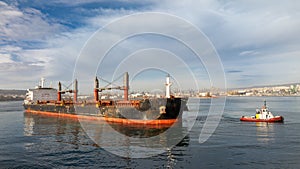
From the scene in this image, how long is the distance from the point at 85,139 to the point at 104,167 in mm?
11474

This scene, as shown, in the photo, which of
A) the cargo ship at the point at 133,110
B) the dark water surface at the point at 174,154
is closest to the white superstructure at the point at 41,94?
the cargo ship at the point at 133,110

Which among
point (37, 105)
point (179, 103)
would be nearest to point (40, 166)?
point (179, 103)

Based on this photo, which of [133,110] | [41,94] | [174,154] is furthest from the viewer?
[41,94]

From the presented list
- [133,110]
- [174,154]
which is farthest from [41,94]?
[174,154]

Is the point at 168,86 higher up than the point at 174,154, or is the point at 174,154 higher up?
the point at 168,86

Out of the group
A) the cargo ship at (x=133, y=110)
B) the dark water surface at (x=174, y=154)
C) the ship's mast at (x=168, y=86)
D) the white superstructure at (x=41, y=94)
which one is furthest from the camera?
the white superstructure at (x=41, y=94)

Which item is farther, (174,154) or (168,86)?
(168,86)

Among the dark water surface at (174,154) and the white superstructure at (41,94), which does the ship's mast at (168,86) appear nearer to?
the dark water surface at (174,154)

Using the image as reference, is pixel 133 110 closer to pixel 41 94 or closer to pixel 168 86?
pixel 168 86

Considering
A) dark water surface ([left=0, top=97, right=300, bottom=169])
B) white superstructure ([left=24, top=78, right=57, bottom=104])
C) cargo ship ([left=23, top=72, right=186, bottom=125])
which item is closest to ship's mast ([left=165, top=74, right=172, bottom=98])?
cargo ship ([left=23, top=72, right=186, bottom=125])

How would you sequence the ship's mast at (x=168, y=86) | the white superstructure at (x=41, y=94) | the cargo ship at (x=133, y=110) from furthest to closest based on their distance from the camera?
the white superstructure at (x=41, y=94) → the ship's mast at (x=168, y=86) → the cargo ship at (x=133, y=110)

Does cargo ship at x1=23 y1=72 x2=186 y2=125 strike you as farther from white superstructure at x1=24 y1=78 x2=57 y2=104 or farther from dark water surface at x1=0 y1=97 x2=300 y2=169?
white superstructure at x1=24 y1=78 x2=57 y2=104

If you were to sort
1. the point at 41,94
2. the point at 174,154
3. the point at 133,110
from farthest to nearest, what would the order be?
the point at 41,94 < the point at 133,110 < the point at 174,154

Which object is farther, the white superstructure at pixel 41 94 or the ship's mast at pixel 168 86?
the white superstructure at pixel 41 94
